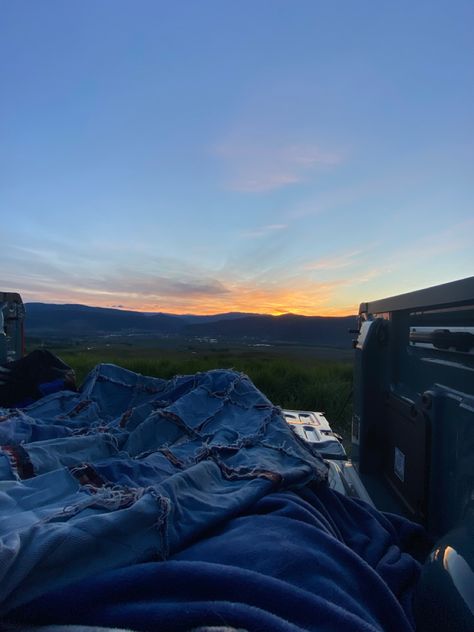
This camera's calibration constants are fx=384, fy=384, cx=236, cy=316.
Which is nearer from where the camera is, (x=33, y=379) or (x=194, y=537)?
(x=194, y=537)

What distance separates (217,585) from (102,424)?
4.79 ft

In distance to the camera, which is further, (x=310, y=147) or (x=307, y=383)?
(x=307, y=383)

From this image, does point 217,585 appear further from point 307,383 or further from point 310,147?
point 307,383

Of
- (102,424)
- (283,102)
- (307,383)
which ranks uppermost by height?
(283,102)

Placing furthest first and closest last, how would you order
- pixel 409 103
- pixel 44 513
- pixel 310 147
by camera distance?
1. pixel 310 147
2. pixel 409 103
3. pixel 44 513

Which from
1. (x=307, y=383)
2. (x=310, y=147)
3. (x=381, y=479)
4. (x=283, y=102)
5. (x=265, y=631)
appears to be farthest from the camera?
(x=307, y=383)

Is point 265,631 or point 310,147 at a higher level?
point 310,147

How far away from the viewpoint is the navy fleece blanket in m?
0.67

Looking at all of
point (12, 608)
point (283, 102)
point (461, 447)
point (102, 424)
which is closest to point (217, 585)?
point (12, 608)

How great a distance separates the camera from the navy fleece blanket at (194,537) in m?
0.67

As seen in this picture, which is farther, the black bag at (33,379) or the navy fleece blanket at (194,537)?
the black bag at (33,379)

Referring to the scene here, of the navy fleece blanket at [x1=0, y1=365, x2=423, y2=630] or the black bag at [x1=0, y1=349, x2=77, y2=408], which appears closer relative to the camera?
the navy fleece blanket at [x1=0, y1=365, x2=423, y2=630]

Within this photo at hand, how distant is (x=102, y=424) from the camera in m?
2.02

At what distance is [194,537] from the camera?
0.94 metres
